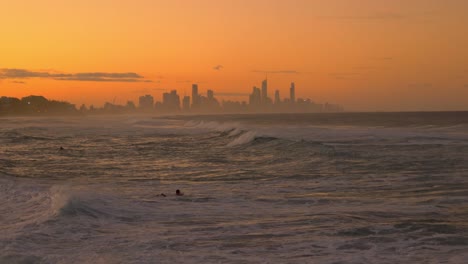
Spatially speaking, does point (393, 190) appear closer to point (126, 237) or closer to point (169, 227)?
point (169, 227)

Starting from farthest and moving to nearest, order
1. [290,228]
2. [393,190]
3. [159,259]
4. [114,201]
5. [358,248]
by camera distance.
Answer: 1. [393,190]
2. [114,201]
3. [290,228]
4. [358,248]
5. [159,259]

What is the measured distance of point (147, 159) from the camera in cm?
3139

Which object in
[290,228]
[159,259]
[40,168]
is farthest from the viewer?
[40,168]

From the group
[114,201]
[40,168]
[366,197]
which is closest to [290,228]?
[366,197]

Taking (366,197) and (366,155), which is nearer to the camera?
(366,197)

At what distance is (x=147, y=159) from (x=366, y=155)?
1334cm

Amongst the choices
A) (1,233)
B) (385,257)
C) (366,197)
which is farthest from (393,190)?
(1,233)

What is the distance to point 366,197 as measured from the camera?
16594mm

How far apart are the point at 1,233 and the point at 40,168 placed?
15.6 m

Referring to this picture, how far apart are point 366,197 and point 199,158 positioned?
16896mm

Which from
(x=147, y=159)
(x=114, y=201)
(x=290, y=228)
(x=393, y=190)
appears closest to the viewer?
(x=290, y=228)

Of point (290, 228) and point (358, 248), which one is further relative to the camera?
point (290, 228)

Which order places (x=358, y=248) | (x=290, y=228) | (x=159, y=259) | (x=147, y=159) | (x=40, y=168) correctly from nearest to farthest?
(x=159, y=259), (x=358, y=248), (x=290, y=228), (x=40, y=168), (x=147, y=159)

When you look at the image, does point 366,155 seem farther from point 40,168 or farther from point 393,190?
point 40,168
